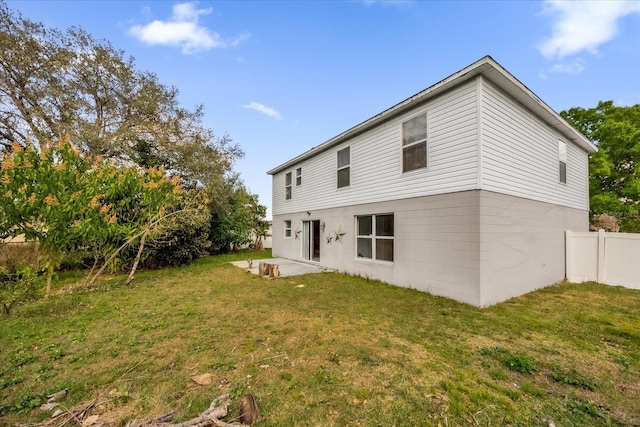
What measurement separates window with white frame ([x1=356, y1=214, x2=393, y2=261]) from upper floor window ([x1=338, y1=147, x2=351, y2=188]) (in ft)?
Answer: 4.74

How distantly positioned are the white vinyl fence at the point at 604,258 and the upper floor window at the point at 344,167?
7.39m

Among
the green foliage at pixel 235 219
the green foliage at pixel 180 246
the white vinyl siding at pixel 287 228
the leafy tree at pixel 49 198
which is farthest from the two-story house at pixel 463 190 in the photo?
the green foliage at pixel 235 219

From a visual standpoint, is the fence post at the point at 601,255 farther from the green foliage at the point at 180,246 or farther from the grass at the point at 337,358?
the green foliage at the point at 180,246

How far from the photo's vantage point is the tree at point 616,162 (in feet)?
Result: 42.4

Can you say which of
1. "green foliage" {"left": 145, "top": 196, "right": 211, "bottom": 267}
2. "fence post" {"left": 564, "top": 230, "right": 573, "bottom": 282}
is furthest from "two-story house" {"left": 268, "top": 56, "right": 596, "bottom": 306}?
"green foliage" {"left": 145, "top": 196, "right": 211, "bottom": 267}

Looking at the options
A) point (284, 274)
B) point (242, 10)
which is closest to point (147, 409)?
point (284, 274)

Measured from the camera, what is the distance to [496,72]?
5.33 m

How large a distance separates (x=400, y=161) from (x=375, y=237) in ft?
7.99

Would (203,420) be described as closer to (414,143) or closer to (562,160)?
(414,143)

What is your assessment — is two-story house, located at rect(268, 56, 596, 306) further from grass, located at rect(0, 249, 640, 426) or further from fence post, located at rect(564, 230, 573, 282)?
grass, located at rect(0, 249, 640, 426)

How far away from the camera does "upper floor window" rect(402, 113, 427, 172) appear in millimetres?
6541

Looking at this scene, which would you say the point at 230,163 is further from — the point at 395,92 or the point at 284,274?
the point at 395,92

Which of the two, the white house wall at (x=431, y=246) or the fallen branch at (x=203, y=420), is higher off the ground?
the white house wall at (x=431, y=246)

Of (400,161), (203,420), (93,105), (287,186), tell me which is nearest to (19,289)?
(203,420)
